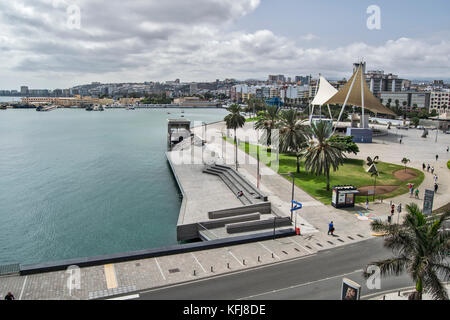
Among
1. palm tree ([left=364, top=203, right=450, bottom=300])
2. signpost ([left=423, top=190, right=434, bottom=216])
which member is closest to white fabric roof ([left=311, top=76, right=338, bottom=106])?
signpost ([left=423, top=190, right=434, bottom=216])

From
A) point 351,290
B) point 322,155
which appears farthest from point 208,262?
point 322,155

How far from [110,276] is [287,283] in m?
9.63

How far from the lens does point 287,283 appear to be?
Answer: 18156mm

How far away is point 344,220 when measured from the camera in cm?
2806

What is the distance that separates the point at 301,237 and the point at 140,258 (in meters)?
11.3

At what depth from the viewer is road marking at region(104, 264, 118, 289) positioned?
17.8m

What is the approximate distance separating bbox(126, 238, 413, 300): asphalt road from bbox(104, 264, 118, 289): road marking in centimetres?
170

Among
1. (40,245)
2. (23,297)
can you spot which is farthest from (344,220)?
(40,245)

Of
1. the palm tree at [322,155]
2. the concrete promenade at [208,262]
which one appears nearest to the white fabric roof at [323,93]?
the palm tree at [322,155]

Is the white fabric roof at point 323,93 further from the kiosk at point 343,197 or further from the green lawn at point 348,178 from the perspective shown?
the kiosk at point 343,197

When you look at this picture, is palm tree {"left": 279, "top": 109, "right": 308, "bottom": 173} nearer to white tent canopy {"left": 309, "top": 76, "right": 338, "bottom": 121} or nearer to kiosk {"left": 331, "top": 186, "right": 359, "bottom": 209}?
kiosk {"left": 331, "top": 186, "right": 359, "bottom": 209}

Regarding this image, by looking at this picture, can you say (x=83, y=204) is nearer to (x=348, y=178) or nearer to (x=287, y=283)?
(x=287, y=283)

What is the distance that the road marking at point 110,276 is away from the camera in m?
17.8

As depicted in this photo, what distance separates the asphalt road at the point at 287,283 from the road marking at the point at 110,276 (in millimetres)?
1701
